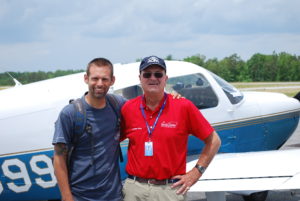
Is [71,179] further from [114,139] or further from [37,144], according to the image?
[37,144]

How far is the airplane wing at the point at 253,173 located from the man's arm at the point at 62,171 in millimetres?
1944

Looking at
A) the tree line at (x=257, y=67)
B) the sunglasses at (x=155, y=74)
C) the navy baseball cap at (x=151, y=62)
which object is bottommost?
the tree line at (x=257, y=67)

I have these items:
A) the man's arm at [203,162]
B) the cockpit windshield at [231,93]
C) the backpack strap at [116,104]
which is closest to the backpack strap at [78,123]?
the backpack strap at [116,104]

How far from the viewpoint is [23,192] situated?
4629mm

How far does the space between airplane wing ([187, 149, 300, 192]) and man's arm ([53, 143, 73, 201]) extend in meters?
1.94

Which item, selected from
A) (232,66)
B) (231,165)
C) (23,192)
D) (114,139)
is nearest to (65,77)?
(23,192)

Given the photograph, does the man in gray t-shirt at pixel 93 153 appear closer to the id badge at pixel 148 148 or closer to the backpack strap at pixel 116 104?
the backpack strap at pixel 116 104

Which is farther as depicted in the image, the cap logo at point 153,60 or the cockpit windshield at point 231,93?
the cockpit windshield at point 231,93

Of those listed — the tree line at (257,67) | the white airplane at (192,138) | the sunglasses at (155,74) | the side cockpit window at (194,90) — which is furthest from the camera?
the tree line at (257,67)

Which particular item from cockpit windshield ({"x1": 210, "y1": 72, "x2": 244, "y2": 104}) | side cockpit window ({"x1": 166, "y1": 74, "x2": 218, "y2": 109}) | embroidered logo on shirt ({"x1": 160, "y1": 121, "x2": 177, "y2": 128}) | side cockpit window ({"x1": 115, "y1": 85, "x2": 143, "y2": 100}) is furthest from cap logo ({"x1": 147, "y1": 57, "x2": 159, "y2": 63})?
cockpit windshield ({"x1": 210, "y1": 72, "x2": 244, "y2": 104})

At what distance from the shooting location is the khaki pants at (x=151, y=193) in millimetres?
3020

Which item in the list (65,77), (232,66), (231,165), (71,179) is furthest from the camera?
(232,66)

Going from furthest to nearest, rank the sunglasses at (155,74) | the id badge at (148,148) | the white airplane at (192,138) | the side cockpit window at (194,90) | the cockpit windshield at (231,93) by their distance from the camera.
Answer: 1. the cockpit windshield at (231,93)
2. the side cockpit window at (194,90)
3. the white airplane at (192,138)
4. the sunglasses at (155,74)
5. the id badge at (148,148)

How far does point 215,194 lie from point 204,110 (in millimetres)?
1399
